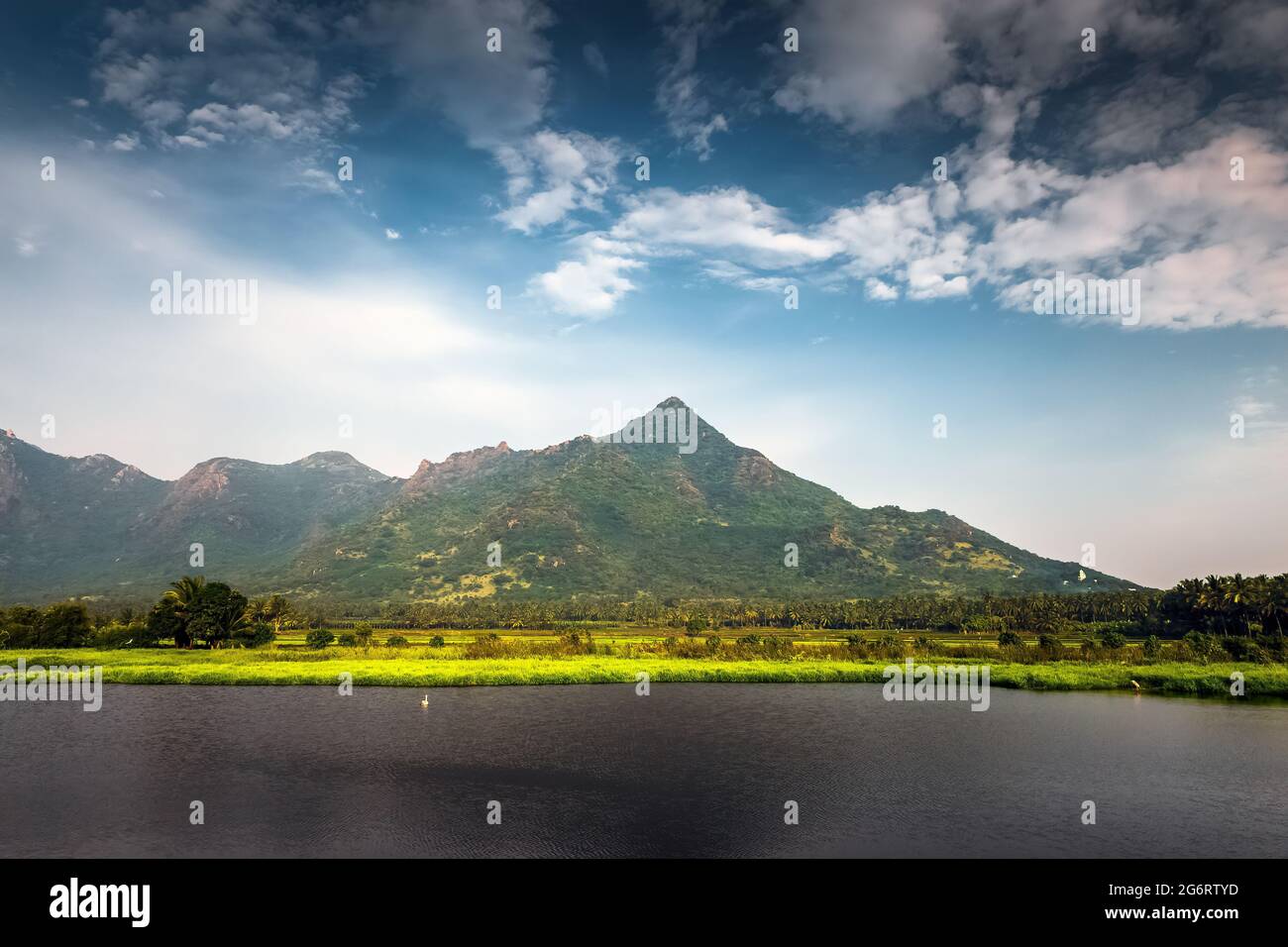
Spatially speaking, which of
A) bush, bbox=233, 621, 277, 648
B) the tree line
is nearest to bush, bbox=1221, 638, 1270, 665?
the tree line

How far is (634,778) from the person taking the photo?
129 ft

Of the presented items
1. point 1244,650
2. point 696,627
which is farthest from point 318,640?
point 1244,650

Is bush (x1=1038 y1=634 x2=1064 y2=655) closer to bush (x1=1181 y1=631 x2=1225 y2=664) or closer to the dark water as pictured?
bush (x1=1181 y1=631 x2=1225 y2=664)

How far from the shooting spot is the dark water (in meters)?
30.2

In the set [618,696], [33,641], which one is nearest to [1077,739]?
[618,696]

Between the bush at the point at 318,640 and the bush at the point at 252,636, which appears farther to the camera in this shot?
the bush at the point at 252,636

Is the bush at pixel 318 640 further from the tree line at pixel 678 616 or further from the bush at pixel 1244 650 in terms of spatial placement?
the bush at pixel 1244 650

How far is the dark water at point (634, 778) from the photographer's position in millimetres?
30219

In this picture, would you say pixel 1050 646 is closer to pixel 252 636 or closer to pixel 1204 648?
pixel 1204 648

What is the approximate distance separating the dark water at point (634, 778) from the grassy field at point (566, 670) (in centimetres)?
855
